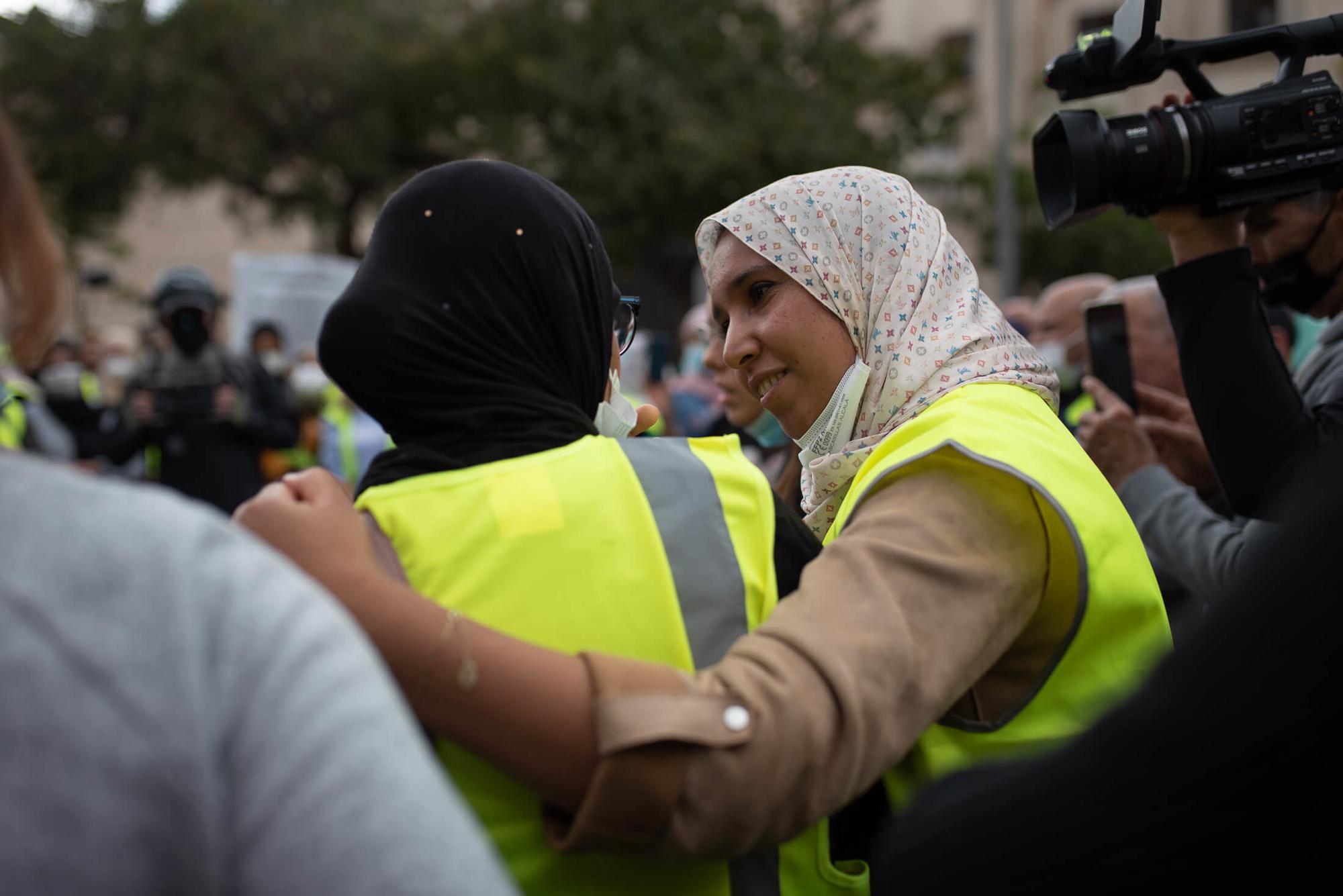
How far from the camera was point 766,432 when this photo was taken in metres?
3.98

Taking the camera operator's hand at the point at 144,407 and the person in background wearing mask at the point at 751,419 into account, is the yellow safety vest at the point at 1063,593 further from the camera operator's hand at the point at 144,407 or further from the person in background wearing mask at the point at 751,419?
the camera operator's hand at the point at 144,407

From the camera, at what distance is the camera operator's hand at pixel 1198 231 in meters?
2.36

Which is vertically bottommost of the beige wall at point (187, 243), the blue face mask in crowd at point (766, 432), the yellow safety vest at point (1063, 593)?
the beige wall at point (187, 243)

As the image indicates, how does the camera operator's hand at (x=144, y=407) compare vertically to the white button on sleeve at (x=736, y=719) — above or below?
below

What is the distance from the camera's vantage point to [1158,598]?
1.63 m

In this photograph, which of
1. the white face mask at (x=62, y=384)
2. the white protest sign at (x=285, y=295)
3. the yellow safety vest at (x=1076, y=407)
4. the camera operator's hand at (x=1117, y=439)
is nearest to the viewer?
the camera operator's hand at (x=1117, y=439)

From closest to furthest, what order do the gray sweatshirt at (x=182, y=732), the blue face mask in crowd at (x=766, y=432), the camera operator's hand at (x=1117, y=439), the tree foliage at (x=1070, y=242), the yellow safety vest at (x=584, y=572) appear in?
the gray sweatshirt at (x=182, y=732), the yellow safety vest at (x=584, y=572), the camera operator's hand at (x=1117, y=439), the blue face mask in crowd at (x=766, y=432), the tree foliage at (x=1070, y=242)

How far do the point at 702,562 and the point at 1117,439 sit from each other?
1.85 m

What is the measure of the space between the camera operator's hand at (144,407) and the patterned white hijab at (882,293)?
5513 millimetres

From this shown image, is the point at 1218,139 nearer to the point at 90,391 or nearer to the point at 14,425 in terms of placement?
the point at 14,425

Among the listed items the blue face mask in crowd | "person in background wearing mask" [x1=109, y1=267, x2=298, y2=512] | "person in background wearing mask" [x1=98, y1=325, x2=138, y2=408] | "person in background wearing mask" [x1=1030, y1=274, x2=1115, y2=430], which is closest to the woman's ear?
the blue face mask in crowd

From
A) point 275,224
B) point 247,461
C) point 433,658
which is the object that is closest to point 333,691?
point 433,658

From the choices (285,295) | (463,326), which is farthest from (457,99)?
(463,326)

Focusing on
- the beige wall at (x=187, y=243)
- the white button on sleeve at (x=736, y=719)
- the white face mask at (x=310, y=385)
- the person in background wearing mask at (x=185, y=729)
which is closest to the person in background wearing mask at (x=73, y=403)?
the white face mask at (x=310, y=385)
